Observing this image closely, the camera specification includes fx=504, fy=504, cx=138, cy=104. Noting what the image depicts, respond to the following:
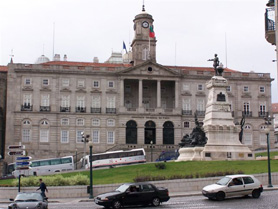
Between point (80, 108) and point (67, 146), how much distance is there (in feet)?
20.8

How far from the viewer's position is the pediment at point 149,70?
7988cm

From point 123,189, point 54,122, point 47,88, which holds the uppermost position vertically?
point 47,88

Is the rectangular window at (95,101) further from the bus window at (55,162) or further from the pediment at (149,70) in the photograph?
the bus window at (55,162)

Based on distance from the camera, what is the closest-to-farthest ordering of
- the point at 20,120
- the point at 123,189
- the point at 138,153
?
the point at 123,189 → the point at 138,153 → the point at 20,120

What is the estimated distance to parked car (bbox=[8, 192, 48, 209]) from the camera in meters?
21.7

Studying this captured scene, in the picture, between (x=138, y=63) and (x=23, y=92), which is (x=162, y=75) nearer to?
(x=138, y=63)

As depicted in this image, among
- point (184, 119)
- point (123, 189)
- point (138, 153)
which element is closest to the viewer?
point (123, 189)

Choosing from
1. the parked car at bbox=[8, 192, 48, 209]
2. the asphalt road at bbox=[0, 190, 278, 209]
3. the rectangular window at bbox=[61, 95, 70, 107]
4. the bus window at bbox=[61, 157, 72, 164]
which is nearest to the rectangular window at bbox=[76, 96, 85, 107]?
the rectangular window at bbox=[61, 95, 70, 107]

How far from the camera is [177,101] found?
80875 mm

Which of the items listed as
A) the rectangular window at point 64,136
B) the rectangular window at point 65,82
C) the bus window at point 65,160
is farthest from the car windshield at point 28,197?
the rectangular window at point 65,82

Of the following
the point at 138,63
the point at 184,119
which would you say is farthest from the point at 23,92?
the point at 184,119

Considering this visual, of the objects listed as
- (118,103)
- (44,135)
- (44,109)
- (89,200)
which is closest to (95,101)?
(118,103)

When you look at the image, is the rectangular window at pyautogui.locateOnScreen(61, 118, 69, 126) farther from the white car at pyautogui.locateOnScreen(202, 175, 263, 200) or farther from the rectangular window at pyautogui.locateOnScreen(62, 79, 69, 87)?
the white car at pyautogui.locateOnScreen(202, 175, 263, 200)

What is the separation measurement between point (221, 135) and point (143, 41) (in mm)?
43860
